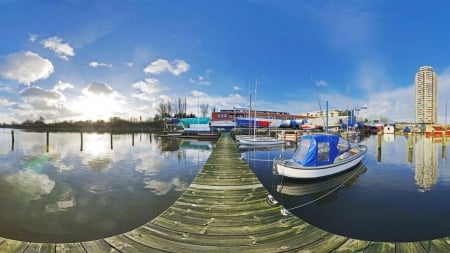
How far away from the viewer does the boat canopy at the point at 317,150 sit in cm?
1273

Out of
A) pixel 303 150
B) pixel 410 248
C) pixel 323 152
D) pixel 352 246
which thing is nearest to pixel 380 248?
pixel 352 246

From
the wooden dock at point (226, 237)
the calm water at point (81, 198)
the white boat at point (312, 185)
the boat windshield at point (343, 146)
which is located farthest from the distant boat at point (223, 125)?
the wooden dock at point (226, 237)

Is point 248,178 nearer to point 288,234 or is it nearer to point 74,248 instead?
point 288,234

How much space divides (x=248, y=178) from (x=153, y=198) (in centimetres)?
457

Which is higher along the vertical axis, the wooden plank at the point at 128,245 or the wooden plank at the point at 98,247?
the wooden plank at the point at 98,247

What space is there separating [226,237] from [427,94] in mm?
160312

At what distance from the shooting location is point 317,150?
12836 millimetres

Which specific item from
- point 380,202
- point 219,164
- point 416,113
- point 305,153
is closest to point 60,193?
point 219,164

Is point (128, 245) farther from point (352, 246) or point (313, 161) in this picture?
point (313, 161)

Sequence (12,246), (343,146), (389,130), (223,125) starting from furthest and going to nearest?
(389,130) → (223,125) → (343,146) → (12,246)

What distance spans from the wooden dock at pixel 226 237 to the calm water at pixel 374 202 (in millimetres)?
2786

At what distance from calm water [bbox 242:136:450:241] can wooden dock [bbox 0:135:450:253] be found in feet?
9.14

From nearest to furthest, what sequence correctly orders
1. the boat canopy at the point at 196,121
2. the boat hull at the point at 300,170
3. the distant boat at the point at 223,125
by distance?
the boat hull at the point at 300,170 → the distant boat at the point at 223,125 → the boat canopy at the point at 196,121

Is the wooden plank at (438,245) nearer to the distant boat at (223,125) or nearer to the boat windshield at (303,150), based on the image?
the boat windshield at (303,150)
